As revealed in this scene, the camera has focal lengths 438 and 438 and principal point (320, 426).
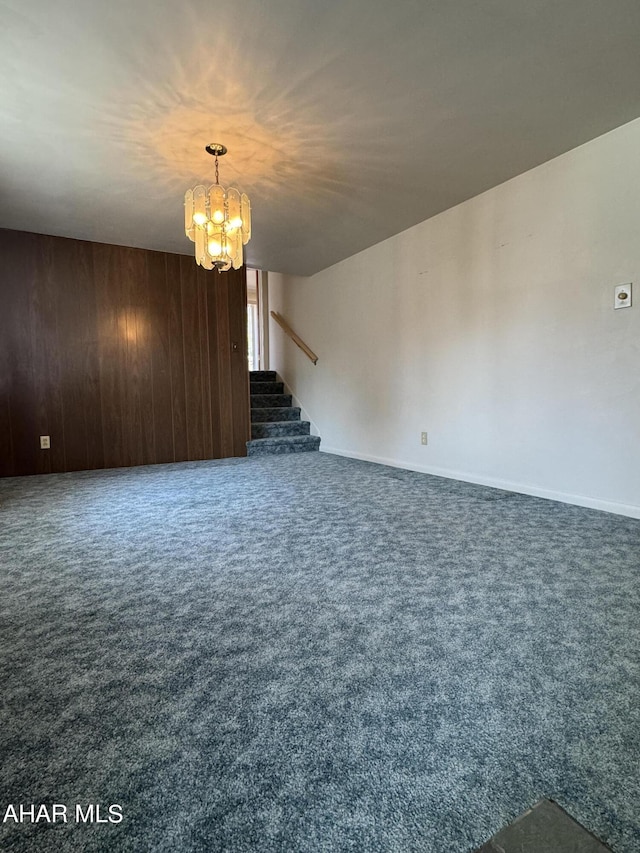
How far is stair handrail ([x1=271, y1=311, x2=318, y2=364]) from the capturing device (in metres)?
5.43

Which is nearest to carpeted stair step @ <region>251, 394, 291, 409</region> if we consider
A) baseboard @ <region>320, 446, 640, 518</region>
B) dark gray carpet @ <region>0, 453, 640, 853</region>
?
baseboard @ <region>320, 446, 640, 518</region>

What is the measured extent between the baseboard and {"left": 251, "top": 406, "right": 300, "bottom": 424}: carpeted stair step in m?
1.47

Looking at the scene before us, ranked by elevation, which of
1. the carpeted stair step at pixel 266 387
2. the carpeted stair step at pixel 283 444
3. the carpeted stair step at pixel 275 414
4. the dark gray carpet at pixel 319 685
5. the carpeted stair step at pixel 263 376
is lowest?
the dark gray carpet at pixel 319 685

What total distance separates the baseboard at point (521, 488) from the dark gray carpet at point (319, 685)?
0.30 metres

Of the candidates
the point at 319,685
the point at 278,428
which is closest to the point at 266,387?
the point at 278,428

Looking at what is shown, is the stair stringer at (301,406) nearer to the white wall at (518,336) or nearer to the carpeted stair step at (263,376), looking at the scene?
the carpeted stair step at (263,376)

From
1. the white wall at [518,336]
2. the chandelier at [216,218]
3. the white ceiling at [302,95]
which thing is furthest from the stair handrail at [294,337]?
the chandelier at [216,218]

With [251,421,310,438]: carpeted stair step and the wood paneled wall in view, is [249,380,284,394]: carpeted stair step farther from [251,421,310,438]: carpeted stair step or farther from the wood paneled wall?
the wood paneled wall

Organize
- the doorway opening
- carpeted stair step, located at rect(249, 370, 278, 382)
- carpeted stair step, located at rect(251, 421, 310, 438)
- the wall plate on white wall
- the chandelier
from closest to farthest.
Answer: the wall plate on white wall < the chandelier < carpeted stair step, located at rect(251, 421, 310, 438) < carpeted stair step, located at rect(249, 370, 278, 382) < the doorway opening

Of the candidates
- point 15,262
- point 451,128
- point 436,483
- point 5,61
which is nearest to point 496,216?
point 451,128

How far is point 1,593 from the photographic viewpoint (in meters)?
1.58

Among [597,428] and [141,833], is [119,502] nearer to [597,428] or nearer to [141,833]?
[141,833]

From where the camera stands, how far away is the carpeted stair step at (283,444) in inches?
193

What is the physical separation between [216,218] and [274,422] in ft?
10.5
